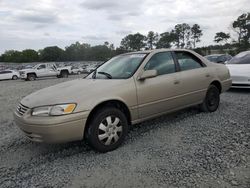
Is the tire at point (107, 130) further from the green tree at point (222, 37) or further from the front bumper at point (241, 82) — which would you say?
the green tree at point (222, 37)

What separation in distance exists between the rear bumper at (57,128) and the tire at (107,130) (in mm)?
164

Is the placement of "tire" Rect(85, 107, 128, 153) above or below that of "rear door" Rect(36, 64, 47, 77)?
below

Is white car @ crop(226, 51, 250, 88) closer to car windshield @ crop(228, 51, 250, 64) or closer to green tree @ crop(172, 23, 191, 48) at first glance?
car windshield @ crop(228, 51, 250, 64)

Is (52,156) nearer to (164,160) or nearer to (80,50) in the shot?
(164,160)

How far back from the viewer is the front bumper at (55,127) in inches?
123

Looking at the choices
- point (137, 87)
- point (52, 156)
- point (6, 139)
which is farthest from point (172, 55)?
point (6, 139)

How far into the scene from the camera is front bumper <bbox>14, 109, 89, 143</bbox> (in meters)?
3.13

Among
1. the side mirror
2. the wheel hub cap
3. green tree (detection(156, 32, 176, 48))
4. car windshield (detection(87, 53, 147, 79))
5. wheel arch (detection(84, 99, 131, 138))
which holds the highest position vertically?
green tree (detection(156, 32, 176, 48))

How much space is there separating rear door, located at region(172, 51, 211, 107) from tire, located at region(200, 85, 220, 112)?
0.68 feet

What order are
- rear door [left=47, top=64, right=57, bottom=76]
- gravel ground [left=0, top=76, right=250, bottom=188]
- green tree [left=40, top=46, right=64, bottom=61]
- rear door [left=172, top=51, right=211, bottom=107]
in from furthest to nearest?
green tree [left=40, top=46, right=64, bottom=61] → rear door [left=47, top=64, right=57, bottom=76] → rear door [left=172, top=51, right=211, bottom=107] → gravel ground [left=0, top=76, right=250, bottom=188]

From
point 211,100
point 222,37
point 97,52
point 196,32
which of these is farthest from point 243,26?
point 211,100

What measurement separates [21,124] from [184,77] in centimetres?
305

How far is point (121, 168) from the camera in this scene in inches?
120

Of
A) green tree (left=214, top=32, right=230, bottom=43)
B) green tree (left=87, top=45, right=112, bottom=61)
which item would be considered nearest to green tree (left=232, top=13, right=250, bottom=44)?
green tree (left=214, top=32, right=230, bottom=43)
